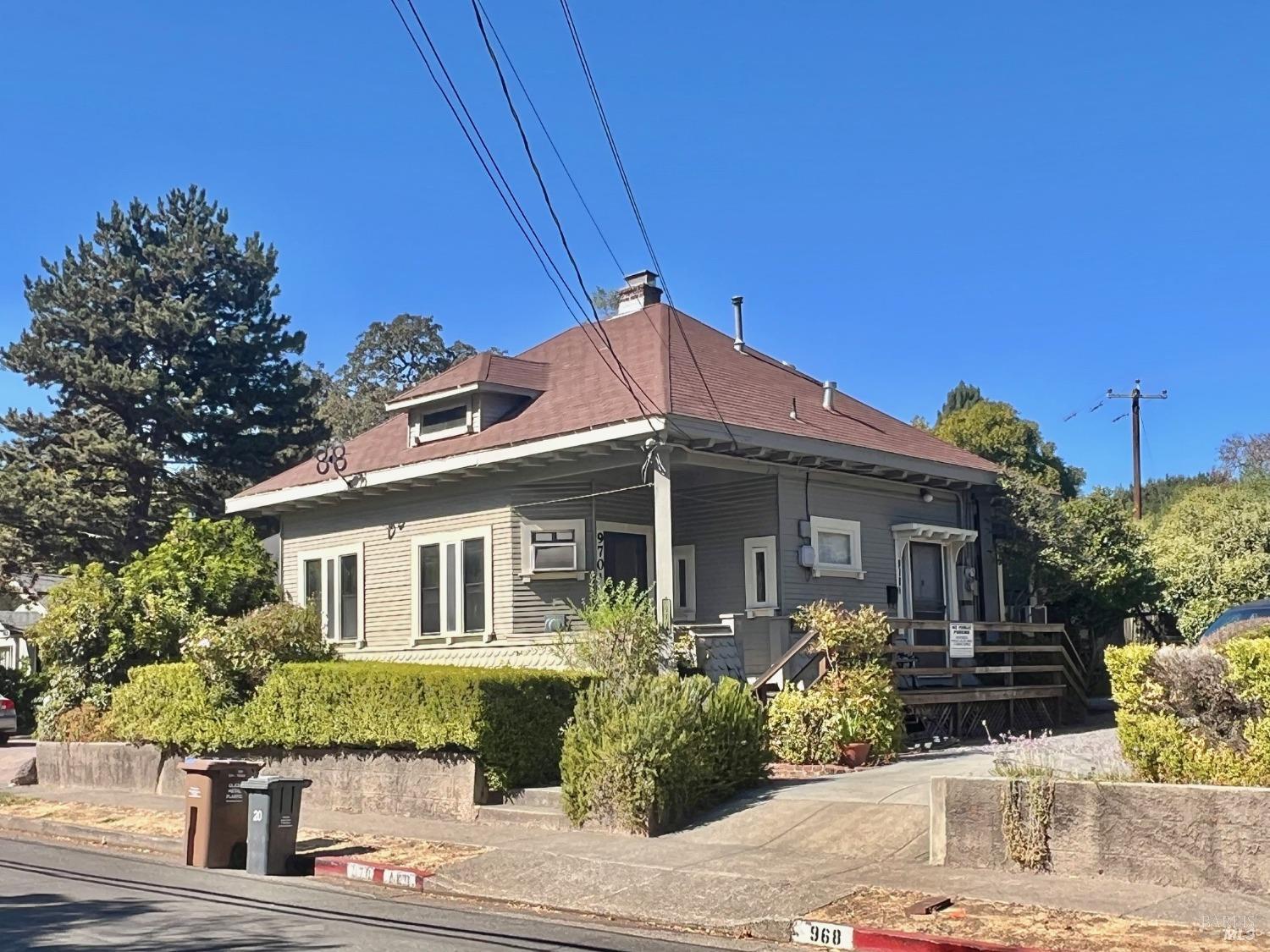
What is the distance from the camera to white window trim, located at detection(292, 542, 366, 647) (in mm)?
23047

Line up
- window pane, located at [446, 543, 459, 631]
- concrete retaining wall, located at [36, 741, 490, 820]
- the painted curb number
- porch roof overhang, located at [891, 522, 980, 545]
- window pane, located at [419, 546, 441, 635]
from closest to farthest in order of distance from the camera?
the painted curb number → concrete retaining wall, located at [36, 741, 490, 820] → window pane, located at [446, 543, 459, 631] → window pane, located at [419, 546, 441, 635] → porch roof overhang, located at [891, 522, 980, 545]

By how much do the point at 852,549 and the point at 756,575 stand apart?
186 centimetres

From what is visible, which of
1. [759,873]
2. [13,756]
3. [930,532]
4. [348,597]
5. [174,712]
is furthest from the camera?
[13,756]

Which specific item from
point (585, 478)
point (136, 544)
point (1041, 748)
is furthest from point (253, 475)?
point (1041, 748)

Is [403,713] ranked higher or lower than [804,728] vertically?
higher

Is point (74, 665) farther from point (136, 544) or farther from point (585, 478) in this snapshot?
point (136, 544)

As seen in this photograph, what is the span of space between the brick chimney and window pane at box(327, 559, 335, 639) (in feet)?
23.5

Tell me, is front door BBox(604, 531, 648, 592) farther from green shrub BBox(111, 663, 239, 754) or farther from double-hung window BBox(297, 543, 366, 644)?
green shrub BBox(111, 663, 239, 754)

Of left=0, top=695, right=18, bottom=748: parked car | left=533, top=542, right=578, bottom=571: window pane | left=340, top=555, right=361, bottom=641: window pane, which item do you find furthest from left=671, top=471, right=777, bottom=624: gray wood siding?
left=0, top=695, right=18, bottom=748: parked car

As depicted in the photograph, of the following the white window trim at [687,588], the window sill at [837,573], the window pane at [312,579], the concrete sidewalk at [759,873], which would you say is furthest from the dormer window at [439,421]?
the concrete sidewalk at [759,873]

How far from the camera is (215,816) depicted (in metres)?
13.2

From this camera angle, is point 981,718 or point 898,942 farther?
point 981,718

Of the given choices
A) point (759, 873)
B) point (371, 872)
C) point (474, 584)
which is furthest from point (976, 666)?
point (371, 872)

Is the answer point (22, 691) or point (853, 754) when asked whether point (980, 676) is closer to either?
point (853, 754)
